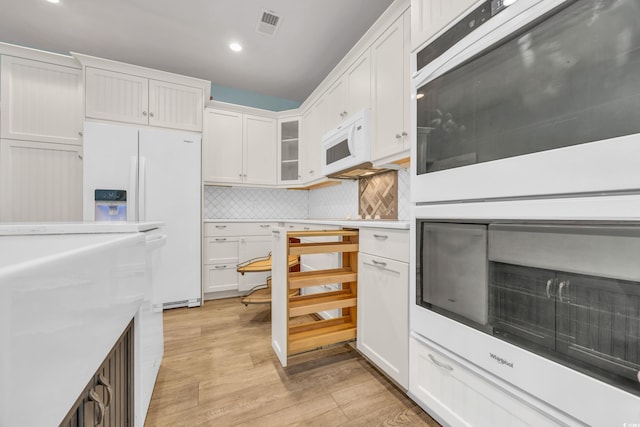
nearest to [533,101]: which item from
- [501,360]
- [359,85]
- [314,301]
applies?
[501,360]

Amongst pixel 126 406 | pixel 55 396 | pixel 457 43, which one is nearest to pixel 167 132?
pixel 126 406

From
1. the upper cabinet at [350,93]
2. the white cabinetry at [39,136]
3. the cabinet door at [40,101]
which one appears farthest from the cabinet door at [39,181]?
the upper cabinet at [350,93]

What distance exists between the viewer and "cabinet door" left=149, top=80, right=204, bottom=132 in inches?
108

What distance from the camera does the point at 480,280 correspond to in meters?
0.98

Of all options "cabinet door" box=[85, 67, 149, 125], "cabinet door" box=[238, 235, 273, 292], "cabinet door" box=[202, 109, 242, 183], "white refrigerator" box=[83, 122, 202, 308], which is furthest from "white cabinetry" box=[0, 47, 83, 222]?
"cabinet door" box=[238, 235, 273, 292]

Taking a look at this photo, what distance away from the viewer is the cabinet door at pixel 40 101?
2457 millimetres

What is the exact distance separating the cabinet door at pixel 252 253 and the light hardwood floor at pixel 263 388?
3.41 ft

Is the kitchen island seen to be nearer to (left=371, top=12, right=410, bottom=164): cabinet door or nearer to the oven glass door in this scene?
the oven glass door

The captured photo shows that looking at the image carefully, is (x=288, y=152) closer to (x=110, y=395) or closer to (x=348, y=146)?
(x=348, y=146)

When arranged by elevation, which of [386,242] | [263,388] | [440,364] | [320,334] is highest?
[386,242]

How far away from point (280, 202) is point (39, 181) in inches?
102

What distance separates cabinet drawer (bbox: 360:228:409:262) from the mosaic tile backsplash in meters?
1.27

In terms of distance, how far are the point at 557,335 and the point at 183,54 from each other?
373 cm

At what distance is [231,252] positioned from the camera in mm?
3139
